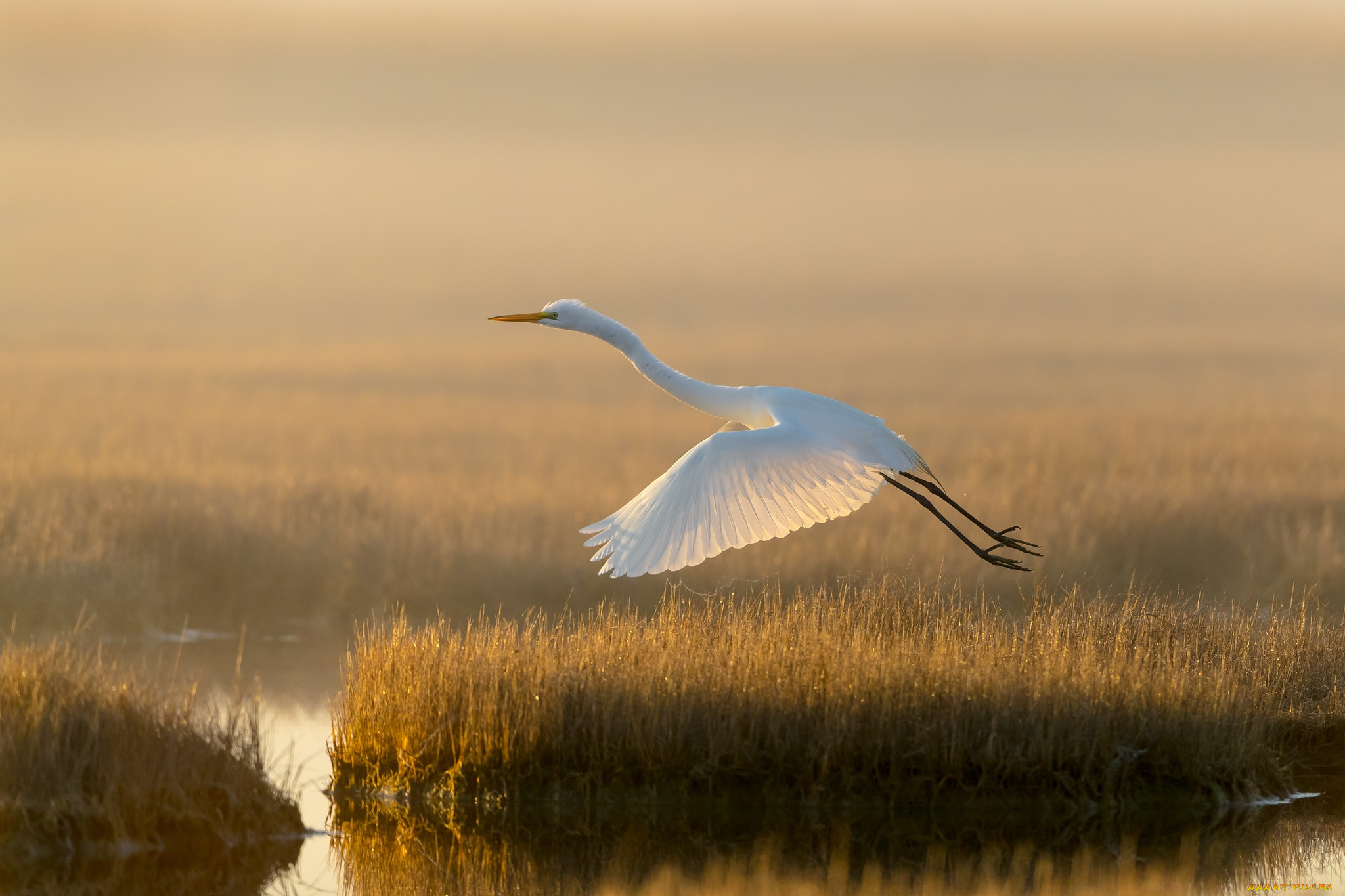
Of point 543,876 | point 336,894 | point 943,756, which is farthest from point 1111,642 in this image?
point 336,894

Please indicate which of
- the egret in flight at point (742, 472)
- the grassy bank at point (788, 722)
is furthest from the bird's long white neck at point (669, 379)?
the grassy bank at point (788, 722)

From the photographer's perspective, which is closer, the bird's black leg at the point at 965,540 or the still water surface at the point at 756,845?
the still water surface at the point at 756,845

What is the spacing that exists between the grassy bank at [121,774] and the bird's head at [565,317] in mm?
4408

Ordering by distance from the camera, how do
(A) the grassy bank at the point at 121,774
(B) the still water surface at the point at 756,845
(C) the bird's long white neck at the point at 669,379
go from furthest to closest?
(C) the bird's long white neck at the point at 669,379
(B) the still water surface at the point at 756,845
(A) the grassy bank at the point at 121,774

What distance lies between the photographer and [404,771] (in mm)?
9664

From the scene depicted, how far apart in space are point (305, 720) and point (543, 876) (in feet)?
19.4

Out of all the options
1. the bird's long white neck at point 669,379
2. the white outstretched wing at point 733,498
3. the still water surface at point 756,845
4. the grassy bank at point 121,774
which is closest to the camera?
the grassy bank at point 121,774

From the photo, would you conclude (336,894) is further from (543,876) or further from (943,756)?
(943,756)

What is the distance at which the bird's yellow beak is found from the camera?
1215cm

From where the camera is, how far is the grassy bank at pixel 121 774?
26.7ft

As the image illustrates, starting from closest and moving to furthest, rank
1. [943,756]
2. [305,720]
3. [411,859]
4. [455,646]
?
[411,859] → [943,756] → [455,646] → [305,720]

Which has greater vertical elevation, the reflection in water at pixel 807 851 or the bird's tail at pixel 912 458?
the bird's tail at pixel 912 458

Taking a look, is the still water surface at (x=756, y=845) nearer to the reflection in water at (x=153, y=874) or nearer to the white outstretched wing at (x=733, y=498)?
the reflection in water at (x=153, y=874)

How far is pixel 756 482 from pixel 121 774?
4.32 m
